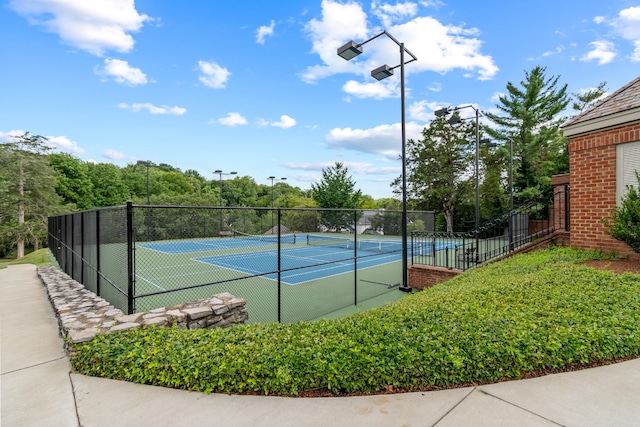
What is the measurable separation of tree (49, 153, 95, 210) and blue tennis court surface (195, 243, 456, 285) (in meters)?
36.5

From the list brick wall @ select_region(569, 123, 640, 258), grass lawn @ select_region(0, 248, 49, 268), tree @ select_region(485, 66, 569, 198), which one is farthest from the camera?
tree @ select_region(485, 66, 569, 198)

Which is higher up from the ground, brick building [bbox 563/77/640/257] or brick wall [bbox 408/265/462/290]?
brick building [bbox 563/77/640/257]

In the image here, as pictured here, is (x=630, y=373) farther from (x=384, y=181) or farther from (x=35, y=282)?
(x=384, y=181)

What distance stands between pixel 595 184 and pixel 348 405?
686 centimetres

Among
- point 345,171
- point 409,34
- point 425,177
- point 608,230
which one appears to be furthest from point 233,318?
point 345,171

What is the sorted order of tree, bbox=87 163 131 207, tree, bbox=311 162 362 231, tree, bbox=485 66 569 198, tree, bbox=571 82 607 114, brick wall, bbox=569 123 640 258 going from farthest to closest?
1. tree, bbox=87 163 131 207
2. tree, bbox=311 162 362 231
3. tree, bbox=571 82 607 114
4. tree, bbox=485 66 569 198
5. brick wall, bbox=569 123 640 258

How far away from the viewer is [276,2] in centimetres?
927

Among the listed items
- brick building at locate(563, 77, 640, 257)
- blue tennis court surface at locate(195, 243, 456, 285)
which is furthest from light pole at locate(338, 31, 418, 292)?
brick building at locate(563, 77, 640, 257)

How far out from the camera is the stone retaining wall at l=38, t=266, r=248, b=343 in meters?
3.27

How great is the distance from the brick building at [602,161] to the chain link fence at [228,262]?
4598mm

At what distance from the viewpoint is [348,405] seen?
2.05m

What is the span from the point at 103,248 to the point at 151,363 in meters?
4.03

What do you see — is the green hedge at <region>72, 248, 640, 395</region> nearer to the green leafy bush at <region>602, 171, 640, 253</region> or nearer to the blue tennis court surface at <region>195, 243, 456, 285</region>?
the green leafy bush at <region>602, 171, 640, 253</region>

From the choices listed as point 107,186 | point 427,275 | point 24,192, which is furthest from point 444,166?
point 107,186
